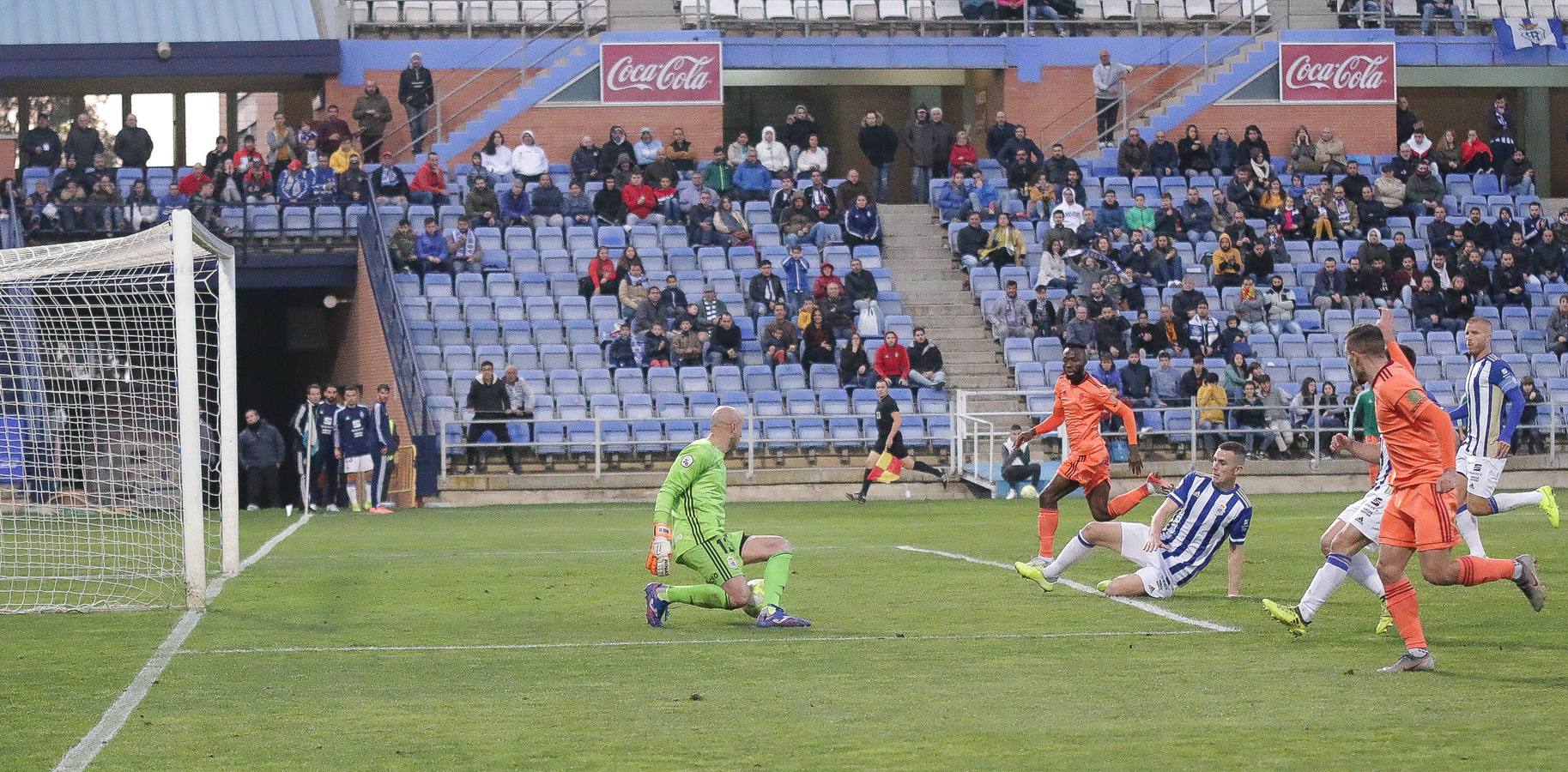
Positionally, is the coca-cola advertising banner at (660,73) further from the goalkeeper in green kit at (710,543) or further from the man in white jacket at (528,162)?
the goalkeeper in green kit at (710,543)

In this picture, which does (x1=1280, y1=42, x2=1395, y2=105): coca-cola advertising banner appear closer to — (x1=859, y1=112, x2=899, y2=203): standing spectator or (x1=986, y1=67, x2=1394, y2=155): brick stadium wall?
(x1=986, y1=67, x2=1394, y2=155): brick stadium wall

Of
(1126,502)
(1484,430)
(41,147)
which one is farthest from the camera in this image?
(41,147)

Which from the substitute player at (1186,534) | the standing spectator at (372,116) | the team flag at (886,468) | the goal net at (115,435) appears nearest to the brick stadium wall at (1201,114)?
the standing spectator at (372,116)

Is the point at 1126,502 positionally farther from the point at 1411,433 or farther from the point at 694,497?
the point at 1411,433

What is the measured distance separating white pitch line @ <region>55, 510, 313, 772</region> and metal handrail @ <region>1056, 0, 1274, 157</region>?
25.4 metres

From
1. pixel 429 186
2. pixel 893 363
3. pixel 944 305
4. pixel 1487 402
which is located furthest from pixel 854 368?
pixel 1487 402

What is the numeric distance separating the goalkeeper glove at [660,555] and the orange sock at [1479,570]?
13.2 ft

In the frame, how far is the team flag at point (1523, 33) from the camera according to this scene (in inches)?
1512

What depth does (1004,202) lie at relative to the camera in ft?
109

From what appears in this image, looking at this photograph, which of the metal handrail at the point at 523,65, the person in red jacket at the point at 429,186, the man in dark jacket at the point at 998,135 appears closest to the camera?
the person in red jacket at the point at 429,186

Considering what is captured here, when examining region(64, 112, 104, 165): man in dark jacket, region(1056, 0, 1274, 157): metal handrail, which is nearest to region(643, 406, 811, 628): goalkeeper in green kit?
region(64, 112, 104, 165): man in dark jacket

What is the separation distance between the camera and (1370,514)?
34.5ft

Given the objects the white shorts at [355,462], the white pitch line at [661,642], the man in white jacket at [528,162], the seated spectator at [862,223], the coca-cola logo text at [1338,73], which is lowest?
the white pitch line at [661,642]

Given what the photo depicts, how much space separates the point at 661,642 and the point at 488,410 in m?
16.5
